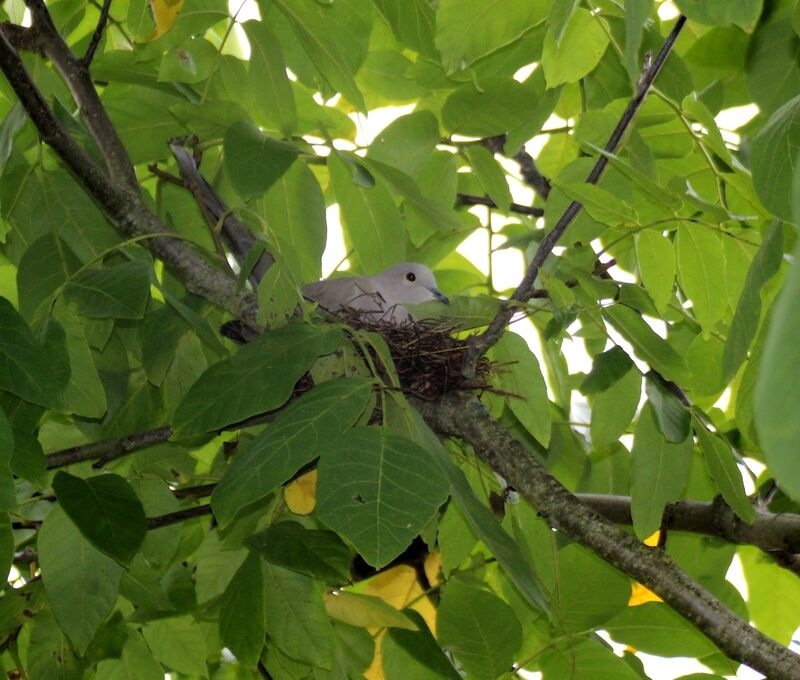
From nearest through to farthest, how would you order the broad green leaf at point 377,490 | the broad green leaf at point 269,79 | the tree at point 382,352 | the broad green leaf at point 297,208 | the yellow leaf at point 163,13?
the broad green leaf at point 377,490 < the tree at point 382,352 < the broad green leaf at point 269,79 < the broad green leaf at point 297,208 < the yellow leaf at point 163,13

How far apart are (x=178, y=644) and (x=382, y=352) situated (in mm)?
976

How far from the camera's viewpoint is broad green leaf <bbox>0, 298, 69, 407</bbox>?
157 centimetres

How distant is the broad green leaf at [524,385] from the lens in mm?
2299

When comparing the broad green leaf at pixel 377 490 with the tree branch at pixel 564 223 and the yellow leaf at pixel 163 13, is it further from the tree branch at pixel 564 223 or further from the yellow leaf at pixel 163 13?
the yellow leaf at pixel 163 13

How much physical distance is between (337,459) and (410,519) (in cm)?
16

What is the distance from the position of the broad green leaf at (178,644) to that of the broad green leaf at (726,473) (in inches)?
48.0

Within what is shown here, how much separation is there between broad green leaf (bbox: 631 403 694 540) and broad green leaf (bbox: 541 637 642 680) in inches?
11.6

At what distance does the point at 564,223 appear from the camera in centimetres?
193

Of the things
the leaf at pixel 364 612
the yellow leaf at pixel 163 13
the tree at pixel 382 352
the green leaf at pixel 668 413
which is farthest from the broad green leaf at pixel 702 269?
the yellow leaf at pixel 163 13

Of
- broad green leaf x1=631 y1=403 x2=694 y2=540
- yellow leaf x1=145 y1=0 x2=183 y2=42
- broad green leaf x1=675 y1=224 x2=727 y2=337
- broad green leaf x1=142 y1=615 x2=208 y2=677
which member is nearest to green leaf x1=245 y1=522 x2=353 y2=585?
broad green leaf x1=142 y1=615 x2=208 y2=677

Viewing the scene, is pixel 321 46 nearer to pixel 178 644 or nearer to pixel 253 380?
pixel 253 380

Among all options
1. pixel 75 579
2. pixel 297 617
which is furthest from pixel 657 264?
pixel 75 579

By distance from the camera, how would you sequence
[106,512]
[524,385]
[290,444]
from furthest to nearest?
[524,385], [106,512], [290,444]

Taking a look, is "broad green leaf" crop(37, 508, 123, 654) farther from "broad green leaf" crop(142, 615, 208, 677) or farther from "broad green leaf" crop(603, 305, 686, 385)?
"broad green leaf" crop(603, 305, 686, 385)
